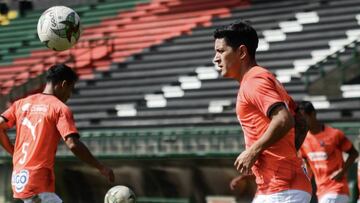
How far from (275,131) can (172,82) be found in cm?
1316

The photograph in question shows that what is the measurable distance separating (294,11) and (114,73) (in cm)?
443

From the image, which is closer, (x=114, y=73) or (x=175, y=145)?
(x=175, y=145)

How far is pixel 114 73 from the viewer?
64.9 ft

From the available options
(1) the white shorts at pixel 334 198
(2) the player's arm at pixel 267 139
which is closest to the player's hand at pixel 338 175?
(1) the white shorts at pixel 334 198

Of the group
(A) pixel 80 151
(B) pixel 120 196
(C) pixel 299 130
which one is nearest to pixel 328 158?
(B) pixel 120 196

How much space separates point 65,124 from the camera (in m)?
7.09

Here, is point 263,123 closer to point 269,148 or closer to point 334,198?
point 269,148

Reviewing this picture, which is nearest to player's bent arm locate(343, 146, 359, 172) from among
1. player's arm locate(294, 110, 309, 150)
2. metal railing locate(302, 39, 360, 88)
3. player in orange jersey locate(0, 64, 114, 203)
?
player in orange jersey locate(0, 64, 114, 203)

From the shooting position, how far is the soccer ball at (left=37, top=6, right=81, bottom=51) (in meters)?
8.92

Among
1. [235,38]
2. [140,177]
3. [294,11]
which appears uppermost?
[235,38]

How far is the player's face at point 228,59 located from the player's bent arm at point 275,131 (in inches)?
19.3

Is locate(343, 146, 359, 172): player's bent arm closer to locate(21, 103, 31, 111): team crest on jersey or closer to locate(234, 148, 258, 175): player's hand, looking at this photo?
locate(21, 103, 31, 111): team crest on jersey

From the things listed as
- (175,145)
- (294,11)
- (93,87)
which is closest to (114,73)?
(93,87)

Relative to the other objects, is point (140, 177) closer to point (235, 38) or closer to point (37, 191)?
point (37, 191)
